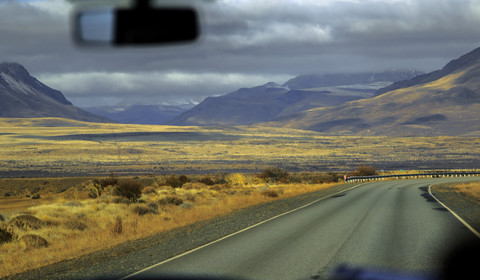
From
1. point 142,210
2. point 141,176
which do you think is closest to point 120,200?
point 142,210

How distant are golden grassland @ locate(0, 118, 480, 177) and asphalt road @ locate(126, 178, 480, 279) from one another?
81764 millimetres

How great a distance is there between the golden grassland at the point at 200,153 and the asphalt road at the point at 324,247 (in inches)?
3219

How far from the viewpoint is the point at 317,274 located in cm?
963

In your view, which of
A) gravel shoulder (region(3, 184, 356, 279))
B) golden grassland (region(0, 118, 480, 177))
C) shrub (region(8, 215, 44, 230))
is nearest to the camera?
gravel shoulder (region(3, 184, 356, 279))

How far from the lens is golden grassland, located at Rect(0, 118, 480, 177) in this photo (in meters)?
115

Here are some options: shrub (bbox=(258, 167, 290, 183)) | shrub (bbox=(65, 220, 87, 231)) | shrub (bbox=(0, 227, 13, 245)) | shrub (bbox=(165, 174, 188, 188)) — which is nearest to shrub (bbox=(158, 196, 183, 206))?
shrub (bbox=(65, 220, 87, 231))

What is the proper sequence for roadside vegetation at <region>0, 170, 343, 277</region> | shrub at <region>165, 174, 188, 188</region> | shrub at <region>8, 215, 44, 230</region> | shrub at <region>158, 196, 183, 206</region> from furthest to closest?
1. shrub at <region>165, 174, 188, 188</region>
2. shrub at <region>158, 196, 183, 206</region>
3. shrub at <region>8, 215, 44, 230</region>
4. roadside vegetation at <region>0, 170, 343, 277</region>

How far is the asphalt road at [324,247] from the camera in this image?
33.5ft

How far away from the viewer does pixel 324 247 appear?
499 inches

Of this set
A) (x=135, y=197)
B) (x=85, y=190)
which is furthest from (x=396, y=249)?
(x=85, y=190)

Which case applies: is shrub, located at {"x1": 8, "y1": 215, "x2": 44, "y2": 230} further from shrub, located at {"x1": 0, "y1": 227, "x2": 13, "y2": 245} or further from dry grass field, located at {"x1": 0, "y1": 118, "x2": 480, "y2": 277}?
shrub, located at {"x1": 0, "y1": 227, "x2": 13, "y2": 245}

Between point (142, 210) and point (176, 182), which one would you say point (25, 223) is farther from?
point (176, 182)

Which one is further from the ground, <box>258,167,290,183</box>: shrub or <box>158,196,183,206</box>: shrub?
<box>158,196,183,206</box>: shrub

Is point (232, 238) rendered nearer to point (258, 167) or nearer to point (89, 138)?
point (258, 167)
